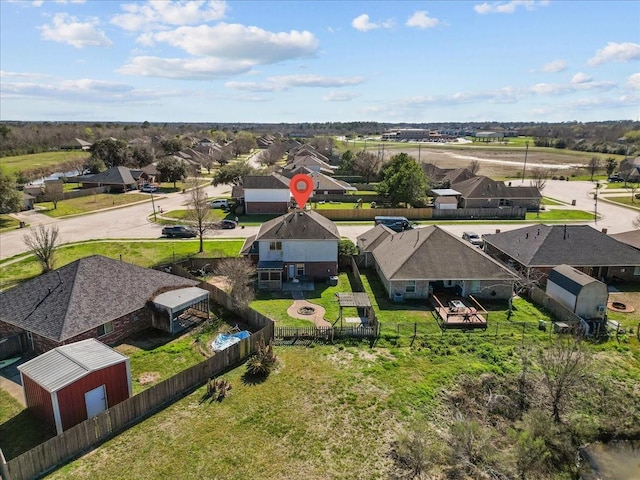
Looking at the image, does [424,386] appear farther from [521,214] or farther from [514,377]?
[521,214]

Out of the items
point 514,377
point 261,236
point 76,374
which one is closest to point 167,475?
point 76,374

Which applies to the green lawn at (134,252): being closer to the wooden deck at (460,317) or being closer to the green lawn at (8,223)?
the green lawn at (8,223)

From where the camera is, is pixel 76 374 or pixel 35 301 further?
pixel 35 301

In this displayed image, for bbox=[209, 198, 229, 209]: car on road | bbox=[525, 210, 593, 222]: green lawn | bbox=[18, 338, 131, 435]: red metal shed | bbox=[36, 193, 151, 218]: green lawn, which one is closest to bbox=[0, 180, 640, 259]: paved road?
bbox=[36, 193, 151, 218]: green lawn

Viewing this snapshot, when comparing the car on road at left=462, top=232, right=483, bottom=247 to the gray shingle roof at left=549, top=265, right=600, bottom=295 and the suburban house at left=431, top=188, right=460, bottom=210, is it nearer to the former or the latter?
the gray shingle roof at left=549, top=265, right=600, bottom=295

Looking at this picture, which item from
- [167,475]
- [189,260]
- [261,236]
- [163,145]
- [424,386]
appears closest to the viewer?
[167,475]

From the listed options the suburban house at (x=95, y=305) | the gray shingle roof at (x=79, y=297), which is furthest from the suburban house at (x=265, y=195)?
the gray shingle roof at (x=79, y=297)
